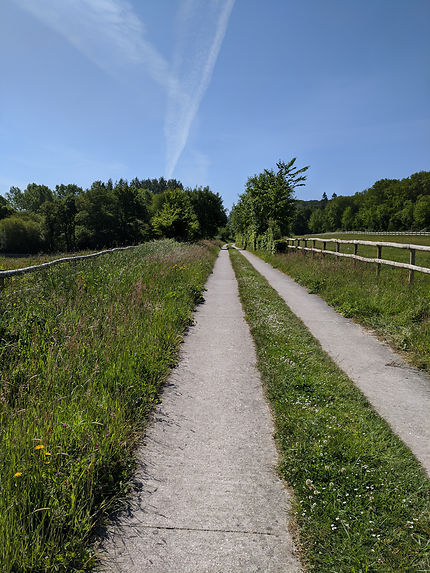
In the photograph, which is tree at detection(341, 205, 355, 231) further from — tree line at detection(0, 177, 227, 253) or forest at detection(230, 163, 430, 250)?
tree line at detection(0, 177, 227, 253)

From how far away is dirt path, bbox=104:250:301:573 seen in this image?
1.97 m

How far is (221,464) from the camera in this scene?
283 centimetres

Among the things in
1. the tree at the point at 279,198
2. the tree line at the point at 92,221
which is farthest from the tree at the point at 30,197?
the tree at the point at 279,198

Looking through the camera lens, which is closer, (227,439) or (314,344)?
(227,439)

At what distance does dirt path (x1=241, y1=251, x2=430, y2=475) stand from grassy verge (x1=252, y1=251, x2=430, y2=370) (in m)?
0.28

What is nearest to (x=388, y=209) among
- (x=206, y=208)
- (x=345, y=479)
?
(x=206, y=208)

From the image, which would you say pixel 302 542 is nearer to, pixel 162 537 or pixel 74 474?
pixel 162 537

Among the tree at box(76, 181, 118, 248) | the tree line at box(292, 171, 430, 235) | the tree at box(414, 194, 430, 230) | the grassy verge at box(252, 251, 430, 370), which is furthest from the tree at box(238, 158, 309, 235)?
the tree at box(414, 194, 430, 230)

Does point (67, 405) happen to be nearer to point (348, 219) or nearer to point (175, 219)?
point (175, 219)

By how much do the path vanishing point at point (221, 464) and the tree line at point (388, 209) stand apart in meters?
87.4

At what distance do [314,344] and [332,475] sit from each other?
3395mm

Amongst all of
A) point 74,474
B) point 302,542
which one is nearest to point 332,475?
point 302,542

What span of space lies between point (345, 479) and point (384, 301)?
20.0 feet

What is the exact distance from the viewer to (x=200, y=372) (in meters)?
4.88
